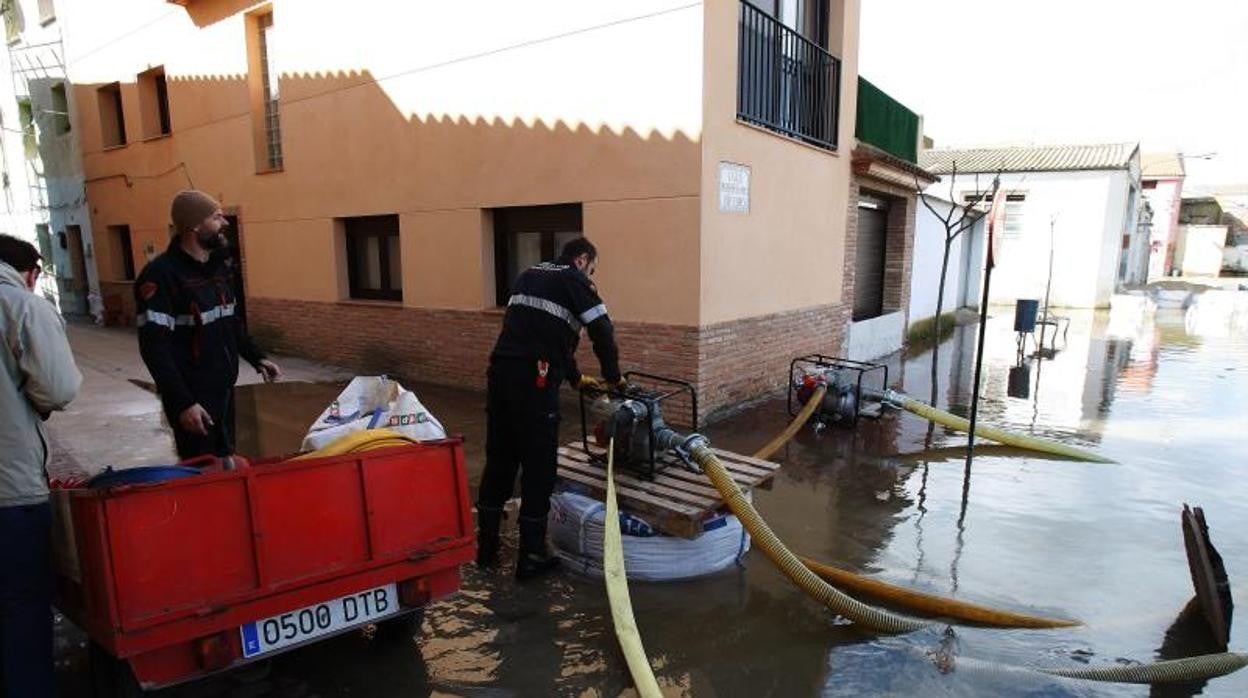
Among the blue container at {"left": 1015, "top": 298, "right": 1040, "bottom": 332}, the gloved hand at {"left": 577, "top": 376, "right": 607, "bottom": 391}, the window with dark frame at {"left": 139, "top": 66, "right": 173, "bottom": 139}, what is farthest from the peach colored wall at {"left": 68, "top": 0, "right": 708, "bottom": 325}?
the blue container at {"left": 1015, "top": 298, "right": 1040, "bottom": 332}

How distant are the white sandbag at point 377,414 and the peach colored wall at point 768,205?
3838mm

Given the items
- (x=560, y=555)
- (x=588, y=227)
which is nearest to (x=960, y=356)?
(x=588, y=227)

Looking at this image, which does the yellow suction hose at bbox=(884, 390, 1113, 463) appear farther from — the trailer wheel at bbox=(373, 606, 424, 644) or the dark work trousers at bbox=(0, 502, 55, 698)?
the dark work trousers at bbox=(0, 502, 55, 698)

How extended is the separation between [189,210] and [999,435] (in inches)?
259

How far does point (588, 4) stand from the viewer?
277 inches

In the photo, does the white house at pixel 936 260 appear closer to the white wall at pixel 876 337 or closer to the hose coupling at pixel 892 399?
the white wall at pixel 876 337

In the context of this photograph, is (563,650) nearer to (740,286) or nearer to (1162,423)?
(740,286)

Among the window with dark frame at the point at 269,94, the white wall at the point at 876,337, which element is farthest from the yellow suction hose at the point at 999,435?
the window with dark frame at the point at 269,94

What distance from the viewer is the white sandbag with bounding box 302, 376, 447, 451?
3373 mm

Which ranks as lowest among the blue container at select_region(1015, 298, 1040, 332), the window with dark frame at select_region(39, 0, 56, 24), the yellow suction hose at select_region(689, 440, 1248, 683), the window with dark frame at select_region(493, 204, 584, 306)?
the yellow suction hose at select_region(689, 440, 1248, 683)

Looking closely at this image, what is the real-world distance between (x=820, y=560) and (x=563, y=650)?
1.76 meters

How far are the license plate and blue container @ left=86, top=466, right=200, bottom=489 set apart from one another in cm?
60

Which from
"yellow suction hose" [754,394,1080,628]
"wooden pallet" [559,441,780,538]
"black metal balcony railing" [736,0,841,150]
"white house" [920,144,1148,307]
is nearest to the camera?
"yellow suction hose" [754,394,1080,628]

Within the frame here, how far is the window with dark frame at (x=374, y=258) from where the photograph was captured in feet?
32.2
